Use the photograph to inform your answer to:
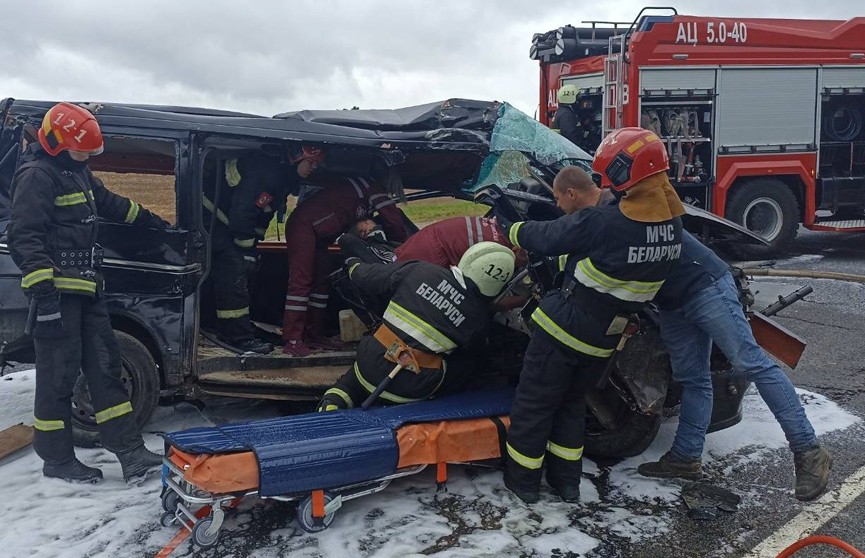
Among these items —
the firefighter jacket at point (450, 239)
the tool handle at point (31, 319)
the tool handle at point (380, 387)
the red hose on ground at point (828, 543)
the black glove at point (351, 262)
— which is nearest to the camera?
the red hose on ground at point (828, 543)

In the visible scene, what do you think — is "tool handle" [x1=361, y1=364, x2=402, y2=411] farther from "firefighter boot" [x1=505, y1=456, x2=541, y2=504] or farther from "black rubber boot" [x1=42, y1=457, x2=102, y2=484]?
"black rubber boot" [x1=42, y1=457, x2=102, y2=484]

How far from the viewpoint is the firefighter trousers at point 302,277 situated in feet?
17.2

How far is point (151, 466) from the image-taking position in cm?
423

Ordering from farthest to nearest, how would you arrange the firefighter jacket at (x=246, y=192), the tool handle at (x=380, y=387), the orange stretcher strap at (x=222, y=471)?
1. the firefighter jacket at (x=246, y=192)
2. the tool handle at (x=380, y=387)
3. the orange stretcher strap at (x=222, y=471)

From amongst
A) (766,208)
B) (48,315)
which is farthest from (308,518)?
(766,208)

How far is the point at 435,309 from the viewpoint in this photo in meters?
4.17

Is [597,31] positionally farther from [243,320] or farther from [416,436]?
[416,436]

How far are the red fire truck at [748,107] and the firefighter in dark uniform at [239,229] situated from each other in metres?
6.33

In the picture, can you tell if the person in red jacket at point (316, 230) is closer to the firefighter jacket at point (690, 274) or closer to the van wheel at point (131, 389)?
the van wheel at point (131, 389)

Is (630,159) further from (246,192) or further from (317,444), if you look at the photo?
(246,192)

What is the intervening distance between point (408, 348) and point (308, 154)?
1.49 metres

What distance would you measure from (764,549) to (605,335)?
1176 millimetres

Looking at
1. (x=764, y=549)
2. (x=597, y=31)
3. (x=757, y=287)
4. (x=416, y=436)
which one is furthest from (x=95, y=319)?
(x=597, y=31)

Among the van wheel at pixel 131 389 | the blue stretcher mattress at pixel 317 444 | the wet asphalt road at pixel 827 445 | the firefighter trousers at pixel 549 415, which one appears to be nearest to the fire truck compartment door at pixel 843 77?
the wet asphalt road at pixel 827 445
